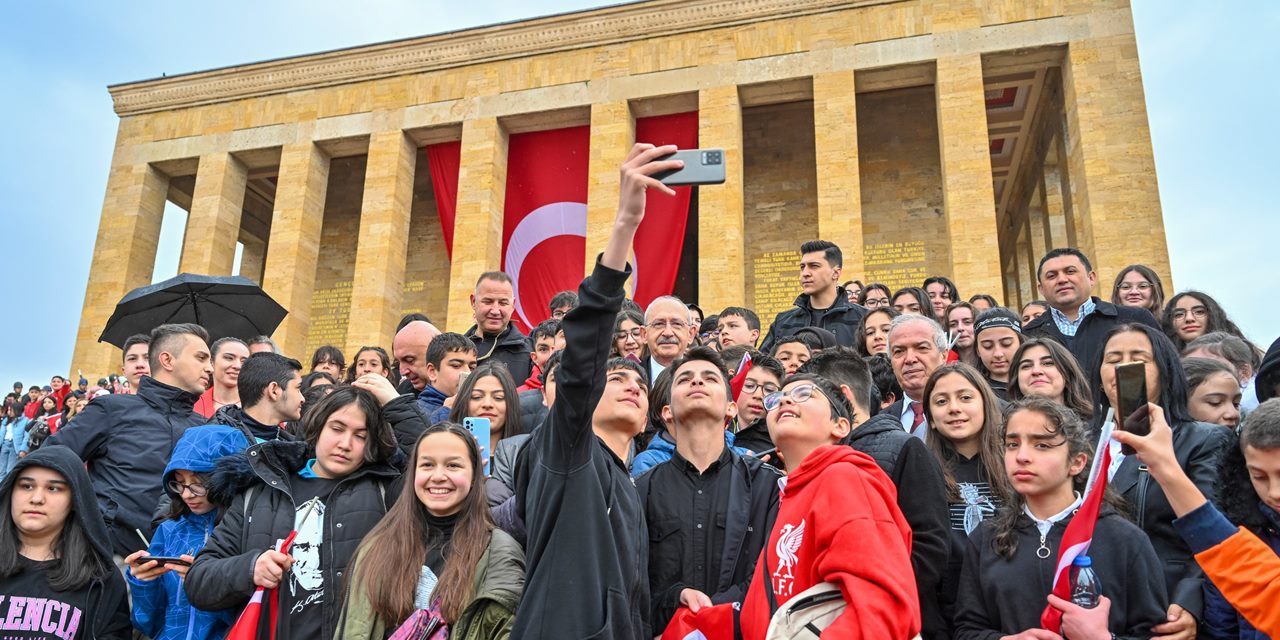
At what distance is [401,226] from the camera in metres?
19.3

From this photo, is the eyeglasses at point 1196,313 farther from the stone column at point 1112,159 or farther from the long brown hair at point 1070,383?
the stone column at point 1112,159

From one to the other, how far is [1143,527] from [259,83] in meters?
21.5

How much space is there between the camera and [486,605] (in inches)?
119

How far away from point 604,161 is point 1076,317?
12547 millimetres

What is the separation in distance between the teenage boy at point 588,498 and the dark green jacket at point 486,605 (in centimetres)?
25

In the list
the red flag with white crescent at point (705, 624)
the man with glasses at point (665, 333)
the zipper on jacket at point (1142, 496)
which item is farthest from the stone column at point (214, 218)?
the zipper on jacket at point (1142, 496)

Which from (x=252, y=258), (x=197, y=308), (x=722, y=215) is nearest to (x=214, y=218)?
(x=252, y=258)

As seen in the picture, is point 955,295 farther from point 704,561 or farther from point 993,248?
point 993,248

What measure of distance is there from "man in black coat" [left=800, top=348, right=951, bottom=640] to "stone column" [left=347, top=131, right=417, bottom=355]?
52.8ft

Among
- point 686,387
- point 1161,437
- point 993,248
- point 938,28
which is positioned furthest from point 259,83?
point 1161,437

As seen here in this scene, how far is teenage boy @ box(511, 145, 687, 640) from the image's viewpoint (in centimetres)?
253

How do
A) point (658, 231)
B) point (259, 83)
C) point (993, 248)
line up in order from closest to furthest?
1. point (993, 248)
2. point (658, 231)
3. point (259, 83)

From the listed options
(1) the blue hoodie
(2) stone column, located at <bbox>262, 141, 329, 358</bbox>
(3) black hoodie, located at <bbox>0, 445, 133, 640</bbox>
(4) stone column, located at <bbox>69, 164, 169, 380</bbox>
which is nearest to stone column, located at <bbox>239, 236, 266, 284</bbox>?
(4) stone column, located at <bbox>69, 164, 169, 380</bbox>

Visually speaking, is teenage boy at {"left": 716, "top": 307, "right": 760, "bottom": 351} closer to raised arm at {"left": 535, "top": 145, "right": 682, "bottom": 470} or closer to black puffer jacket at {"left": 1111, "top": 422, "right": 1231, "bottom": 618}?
black puffer jacket at {"left": 1111, "top": 422, "right": 1231, "bottom": 618}
